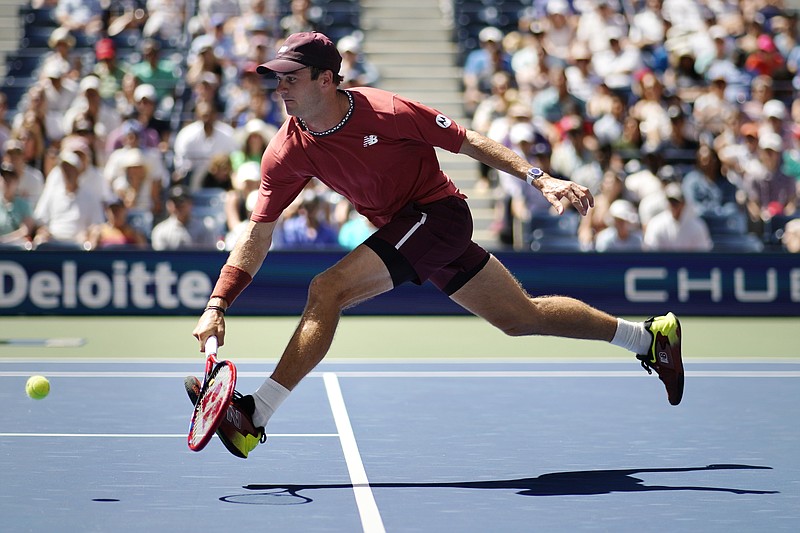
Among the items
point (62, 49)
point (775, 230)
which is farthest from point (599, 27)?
point (62, 49)

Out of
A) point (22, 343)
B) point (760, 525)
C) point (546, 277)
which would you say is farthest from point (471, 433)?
point (546, 277)

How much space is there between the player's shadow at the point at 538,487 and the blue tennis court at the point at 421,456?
11 millimetres

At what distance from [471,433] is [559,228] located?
22.3 ft

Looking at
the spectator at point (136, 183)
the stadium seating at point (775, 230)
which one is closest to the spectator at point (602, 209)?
the stadium seating at point (775, 230)

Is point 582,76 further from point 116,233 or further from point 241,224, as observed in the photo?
point 116,233

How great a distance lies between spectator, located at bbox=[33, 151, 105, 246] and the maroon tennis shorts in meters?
7.37

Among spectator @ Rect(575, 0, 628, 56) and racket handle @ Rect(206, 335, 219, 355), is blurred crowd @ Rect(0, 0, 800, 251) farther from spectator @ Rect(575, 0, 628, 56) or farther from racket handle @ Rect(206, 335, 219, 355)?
racket handle @ Rect(206, 335, 219, 355)

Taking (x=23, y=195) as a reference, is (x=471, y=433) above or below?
below

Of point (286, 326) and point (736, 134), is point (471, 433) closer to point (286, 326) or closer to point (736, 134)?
point (286, 326)

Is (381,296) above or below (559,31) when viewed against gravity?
below

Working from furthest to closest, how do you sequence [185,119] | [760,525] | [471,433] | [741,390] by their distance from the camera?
[185,119] → [741,390] → [471,433] → [760,525]

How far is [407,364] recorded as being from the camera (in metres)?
9.34

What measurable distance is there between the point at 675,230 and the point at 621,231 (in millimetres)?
523

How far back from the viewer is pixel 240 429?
5207 mm
